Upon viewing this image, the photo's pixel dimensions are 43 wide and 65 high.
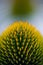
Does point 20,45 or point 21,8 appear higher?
point 21,8

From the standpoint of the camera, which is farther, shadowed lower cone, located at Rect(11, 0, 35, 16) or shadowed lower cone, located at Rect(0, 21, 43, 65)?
shadowed lower cone, located at Rect(11, 0, 35, 16)

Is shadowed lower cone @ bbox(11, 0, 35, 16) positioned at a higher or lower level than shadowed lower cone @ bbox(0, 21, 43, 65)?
higher

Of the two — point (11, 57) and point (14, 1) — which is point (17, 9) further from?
point (11, 57)

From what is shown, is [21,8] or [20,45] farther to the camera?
[21,8]

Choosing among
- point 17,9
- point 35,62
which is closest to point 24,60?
point 35,62
